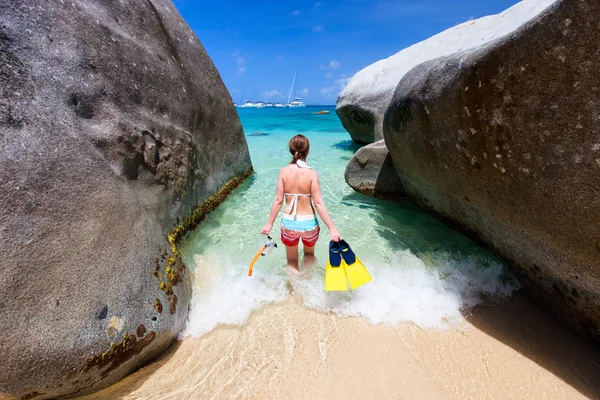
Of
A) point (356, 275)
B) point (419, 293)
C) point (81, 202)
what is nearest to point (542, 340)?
point (419, 293)

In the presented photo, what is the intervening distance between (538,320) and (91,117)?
15.2 ft

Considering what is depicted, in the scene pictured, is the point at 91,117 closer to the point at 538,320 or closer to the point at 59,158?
the point at 59,158

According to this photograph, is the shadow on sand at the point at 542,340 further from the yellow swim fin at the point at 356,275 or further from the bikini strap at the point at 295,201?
the bikini strap at the point at 295,201

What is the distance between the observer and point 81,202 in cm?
227

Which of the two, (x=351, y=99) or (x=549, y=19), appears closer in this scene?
(x=549, y=19)

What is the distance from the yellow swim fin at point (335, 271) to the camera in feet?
9.67

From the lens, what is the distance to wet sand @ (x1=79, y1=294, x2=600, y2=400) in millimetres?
→ 2227

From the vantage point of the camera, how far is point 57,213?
6.94 ft

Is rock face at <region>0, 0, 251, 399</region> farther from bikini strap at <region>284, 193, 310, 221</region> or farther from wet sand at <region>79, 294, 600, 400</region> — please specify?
bikini strap at <region>284, 193, 310, 221</region>

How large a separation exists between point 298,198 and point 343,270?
0.89 metres

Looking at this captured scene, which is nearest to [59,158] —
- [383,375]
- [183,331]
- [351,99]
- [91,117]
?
[91,117]

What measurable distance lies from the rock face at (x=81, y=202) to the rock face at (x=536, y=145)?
10.0 feet

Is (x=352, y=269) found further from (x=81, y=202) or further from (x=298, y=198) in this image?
(x=81, y=202)

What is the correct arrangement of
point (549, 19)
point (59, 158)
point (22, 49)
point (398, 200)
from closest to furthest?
point (549, 19)
point (59, 158)
point (22, 49)
point (398, 200)
